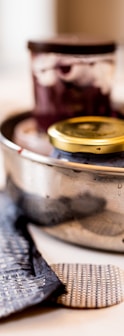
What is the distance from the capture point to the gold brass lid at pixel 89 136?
1.37 ft

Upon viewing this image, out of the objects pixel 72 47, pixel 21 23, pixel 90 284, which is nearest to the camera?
pixel 90 284

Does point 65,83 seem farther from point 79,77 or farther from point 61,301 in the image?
point 61,301

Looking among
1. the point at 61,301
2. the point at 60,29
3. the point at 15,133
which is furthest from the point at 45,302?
the point at 60,29

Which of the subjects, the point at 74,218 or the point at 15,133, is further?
the point at 15,133

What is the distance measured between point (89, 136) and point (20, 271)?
5.4 inches

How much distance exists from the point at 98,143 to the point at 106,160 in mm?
18

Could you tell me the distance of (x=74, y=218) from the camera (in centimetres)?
43

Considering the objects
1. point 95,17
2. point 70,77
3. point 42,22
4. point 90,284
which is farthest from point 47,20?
point 90,284

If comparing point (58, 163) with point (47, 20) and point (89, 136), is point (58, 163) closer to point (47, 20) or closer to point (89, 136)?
point (89, 136)

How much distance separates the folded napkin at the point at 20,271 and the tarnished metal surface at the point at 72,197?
3 centimetres

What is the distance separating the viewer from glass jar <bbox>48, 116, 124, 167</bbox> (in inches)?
16.4

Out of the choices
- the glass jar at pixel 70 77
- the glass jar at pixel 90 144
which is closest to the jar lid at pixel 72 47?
the glass jar at pixel 70 77

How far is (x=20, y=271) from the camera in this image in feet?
1.31

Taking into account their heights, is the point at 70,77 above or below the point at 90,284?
above
